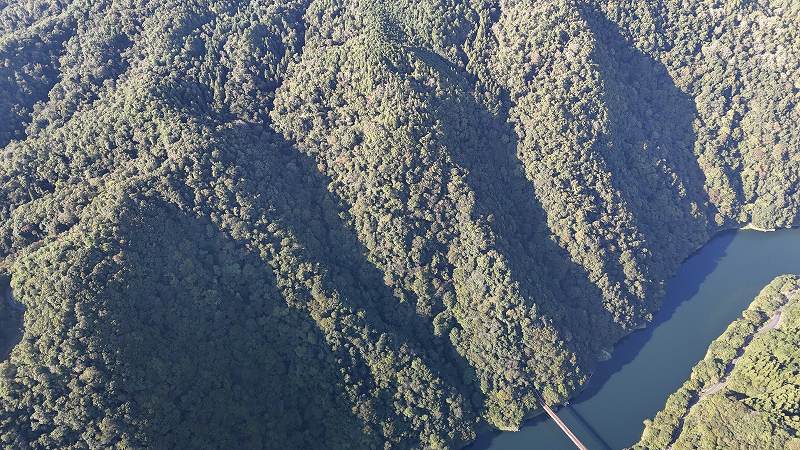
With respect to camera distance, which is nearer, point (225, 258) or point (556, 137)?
point (225, 258)

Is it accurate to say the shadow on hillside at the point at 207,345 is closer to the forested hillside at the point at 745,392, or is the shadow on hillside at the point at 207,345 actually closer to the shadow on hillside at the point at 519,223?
the shadow on hillside at the point at 519,223

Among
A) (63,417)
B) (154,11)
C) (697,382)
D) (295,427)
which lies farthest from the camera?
(154,11)

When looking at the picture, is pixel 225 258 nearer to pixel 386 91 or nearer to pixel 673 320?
pixel 386 91

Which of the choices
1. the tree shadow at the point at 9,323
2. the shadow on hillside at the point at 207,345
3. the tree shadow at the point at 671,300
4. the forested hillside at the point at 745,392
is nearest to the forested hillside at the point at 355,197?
the shadow on hillside at the point at 207,345

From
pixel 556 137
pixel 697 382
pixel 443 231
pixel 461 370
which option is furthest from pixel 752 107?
pixel 461 370

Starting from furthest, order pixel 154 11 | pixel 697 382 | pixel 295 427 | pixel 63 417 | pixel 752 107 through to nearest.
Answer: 1. pixel 752 107
2. pixel 154 11
3. pixel 697 382
4. pixel 295 427
5. pixel 63 417

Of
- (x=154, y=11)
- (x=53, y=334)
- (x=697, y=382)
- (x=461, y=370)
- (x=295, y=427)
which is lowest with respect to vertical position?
(x=697, y=382)

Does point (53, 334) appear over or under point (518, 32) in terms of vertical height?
under
